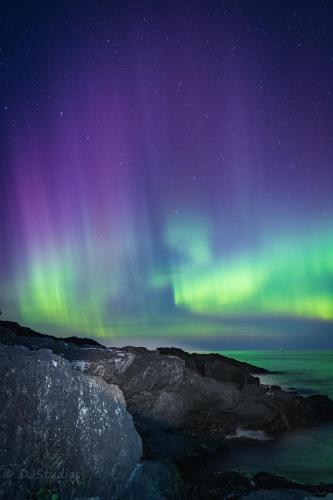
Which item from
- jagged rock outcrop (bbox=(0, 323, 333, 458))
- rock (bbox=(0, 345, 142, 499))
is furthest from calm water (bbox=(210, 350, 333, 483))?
rock (bbox=(0, 345, 142, 499))

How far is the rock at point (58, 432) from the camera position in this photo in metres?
8.47

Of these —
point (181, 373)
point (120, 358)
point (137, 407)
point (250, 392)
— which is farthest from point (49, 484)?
point (250, 392)

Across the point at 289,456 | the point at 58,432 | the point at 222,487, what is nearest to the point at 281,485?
the point at 222,487

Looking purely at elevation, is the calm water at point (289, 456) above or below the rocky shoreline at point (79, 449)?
below

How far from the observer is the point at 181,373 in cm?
2475

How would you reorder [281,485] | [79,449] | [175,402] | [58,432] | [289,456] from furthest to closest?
[175,402], [289,456], [281,485], [79,449], [58,432]

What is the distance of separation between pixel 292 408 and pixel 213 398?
7419mm

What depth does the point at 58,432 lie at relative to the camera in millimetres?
9312

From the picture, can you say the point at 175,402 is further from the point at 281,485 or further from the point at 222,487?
the point at 281,485

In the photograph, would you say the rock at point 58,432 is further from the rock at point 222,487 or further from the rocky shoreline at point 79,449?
the rock at point 222,487

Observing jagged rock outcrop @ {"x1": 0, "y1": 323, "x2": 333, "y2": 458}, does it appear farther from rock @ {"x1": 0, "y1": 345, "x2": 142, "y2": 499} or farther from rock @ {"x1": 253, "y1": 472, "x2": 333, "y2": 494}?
rock @ {"x1": 0, "y1": 345, "x2": 142, "y2": 499}

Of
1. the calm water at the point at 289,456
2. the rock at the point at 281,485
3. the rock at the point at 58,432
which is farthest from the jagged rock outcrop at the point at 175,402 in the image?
the rock at the point at 58,432

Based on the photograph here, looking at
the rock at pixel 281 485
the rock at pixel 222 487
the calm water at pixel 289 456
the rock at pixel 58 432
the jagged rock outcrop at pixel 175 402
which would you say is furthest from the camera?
the jagged rock outcrop at pixel 175 402

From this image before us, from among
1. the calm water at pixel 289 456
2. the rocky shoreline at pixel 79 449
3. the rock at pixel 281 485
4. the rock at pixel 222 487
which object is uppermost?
the rocky shoreline at pixel 79 449
